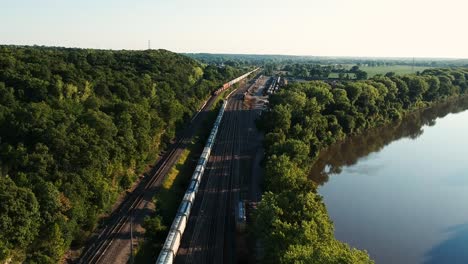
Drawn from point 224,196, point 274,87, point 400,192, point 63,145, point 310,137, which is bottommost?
point 400,192

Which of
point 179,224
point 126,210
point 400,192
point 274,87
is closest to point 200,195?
point 126,210

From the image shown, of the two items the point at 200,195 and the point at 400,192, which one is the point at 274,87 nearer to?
the point at 400,192

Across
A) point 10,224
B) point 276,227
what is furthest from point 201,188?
point 10,224

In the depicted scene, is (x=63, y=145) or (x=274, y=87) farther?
(x=274, y=87)

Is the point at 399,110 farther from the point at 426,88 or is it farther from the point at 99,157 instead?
the point at 99,157

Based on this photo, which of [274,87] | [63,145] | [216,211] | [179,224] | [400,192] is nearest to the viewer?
[179,224]

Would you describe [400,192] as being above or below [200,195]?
below
